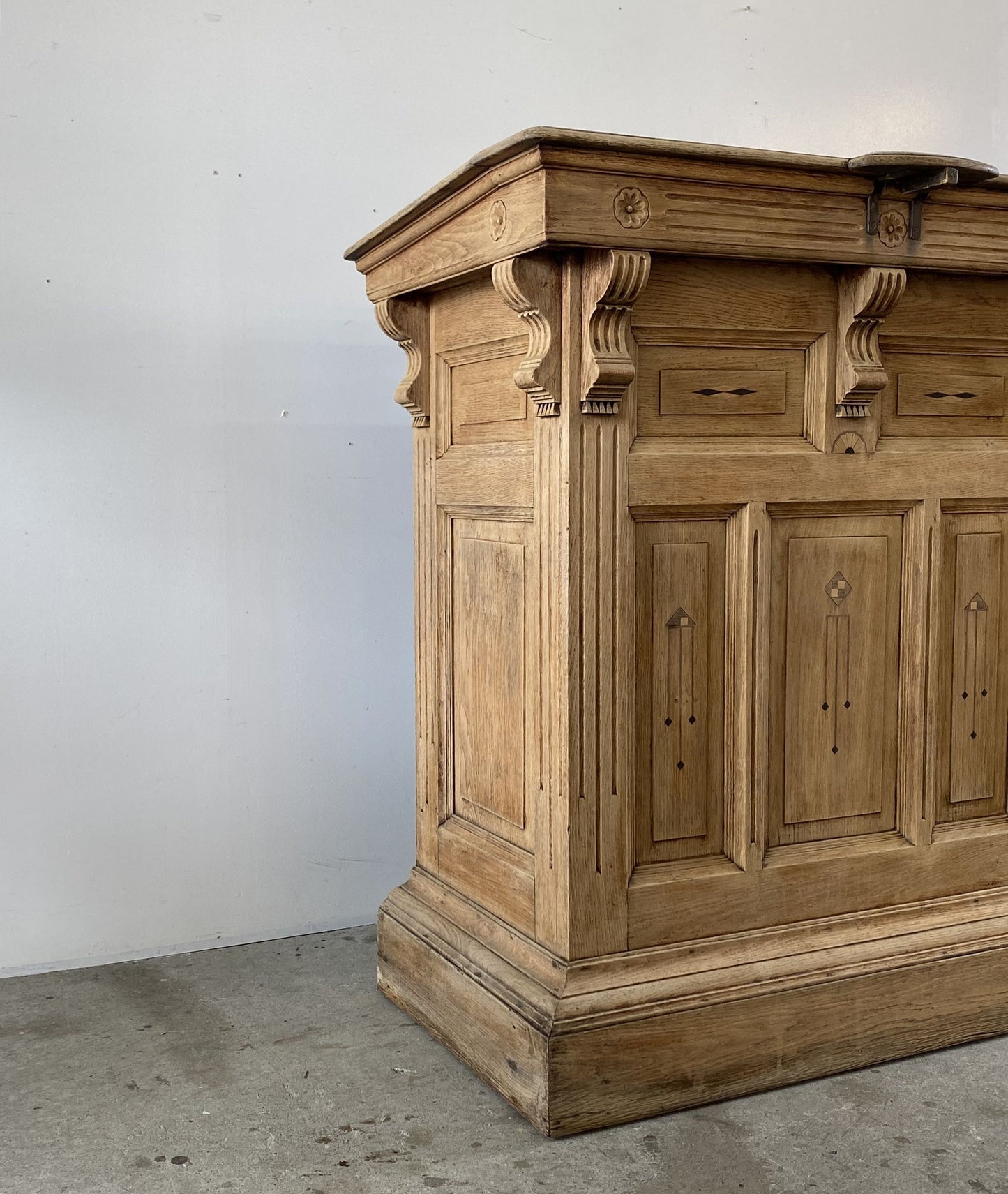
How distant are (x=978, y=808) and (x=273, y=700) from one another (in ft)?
5.55

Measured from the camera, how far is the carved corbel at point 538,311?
7.13 feet

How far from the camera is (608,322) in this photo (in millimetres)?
2195

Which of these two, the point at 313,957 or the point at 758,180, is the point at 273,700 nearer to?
the point at 313,957

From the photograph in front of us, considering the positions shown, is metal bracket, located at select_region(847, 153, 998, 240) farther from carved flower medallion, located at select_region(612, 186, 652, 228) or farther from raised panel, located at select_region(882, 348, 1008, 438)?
carved flower medallion, located at select_region(612, 186, 652, 228)

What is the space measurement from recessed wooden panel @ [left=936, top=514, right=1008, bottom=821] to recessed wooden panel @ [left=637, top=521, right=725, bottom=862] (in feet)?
1.76

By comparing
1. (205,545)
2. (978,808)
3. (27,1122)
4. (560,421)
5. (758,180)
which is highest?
(758,180)

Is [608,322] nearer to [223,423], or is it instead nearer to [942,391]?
[942,391]

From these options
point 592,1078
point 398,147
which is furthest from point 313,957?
point 398,147

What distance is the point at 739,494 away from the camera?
237cm

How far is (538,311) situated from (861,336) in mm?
661

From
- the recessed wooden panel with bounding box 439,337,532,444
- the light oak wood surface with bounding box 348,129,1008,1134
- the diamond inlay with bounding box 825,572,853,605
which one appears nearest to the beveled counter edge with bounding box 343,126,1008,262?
the light oak wood surface with bounding box 348,129,1008,1134

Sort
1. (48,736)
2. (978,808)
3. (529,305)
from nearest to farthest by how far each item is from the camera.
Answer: (529,305) → (978,808) → (48,736)

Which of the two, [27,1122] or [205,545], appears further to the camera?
[205,545]

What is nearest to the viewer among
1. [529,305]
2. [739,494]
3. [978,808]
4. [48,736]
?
[529,305]
